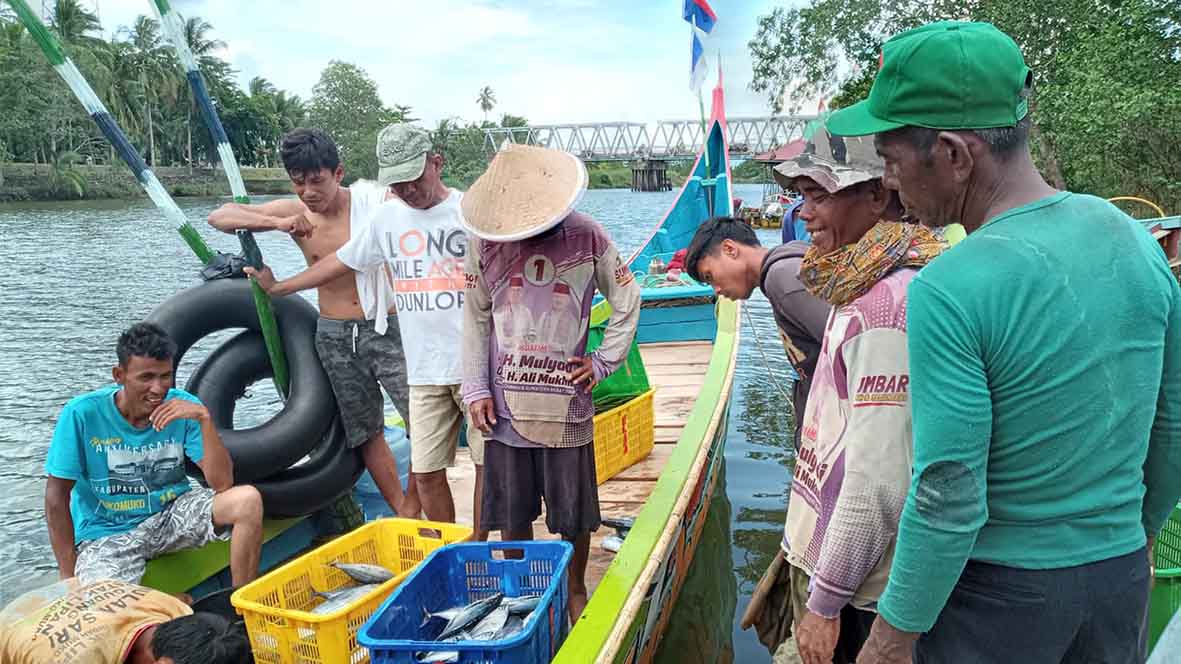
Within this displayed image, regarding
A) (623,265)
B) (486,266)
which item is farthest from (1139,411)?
(486,266)

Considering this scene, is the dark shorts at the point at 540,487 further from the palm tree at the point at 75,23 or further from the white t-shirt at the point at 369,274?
the palm tree at the point at 75,23

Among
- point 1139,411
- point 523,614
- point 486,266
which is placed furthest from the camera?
point 486,266

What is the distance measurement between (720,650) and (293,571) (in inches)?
121

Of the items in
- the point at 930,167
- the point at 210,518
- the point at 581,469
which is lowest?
the point at 210,518

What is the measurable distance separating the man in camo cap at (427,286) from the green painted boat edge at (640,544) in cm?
78

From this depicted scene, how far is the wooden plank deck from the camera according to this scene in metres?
4.10

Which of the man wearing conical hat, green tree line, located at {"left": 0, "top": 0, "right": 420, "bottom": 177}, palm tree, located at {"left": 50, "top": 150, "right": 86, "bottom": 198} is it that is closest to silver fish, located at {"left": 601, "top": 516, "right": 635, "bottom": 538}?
the man wearing conical hat

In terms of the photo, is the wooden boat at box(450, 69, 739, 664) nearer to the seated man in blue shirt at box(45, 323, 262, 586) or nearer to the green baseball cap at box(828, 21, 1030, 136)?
the seated man in blue shirt at box(45, 323, 262, 586)

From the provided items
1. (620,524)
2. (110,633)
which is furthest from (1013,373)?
(620,524)

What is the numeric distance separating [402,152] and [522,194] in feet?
2.57

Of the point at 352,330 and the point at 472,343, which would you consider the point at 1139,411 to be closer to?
the point at 472,343

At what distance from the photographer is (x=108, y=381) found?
35.8ft

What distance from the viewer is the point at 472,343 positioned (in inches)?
118

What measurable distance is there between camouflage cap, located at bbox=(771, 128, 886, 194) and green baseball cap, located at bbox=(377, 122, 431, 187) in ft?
6.30
